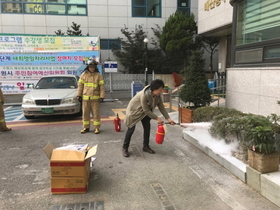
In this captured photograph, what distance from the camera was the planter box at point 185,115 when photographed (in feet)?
21.3

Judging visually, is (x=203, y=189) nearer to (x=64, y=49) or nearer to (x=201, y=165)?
(x=201, y=165)

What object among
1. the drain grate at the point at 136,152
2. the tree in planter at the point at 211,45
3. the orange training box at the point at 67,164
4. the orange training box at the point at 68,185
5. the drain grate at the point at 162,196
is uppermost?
the tree in planter at the point at 211,45

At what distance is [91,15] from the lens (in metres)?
17.8

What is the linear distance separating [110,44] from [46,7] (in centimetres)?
531

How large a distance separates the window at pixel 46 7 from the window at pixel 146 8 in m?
3.86

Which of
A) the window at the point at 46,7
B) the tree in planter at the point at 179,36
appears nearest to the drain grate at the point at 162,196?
the tree in planter at the point at 179,36

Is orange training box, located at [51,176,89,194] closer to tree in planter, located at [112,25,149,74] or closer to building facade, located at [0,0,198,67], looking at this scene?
tree in planter, located at [112,25,149,74]

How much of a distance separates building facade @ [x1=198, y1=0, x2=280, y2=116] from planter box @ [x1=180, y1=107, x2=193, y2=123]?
120cm

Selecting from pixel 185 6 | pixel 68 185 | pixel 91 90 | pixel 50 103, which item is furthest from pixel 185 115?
pixel 185 6

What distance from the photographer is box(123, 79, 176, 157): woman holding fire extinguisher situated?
163 inches

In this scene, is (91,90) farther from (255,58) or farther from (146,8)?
(146,8)

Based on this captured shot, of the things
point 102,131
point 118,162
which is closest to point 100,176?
point 118,162

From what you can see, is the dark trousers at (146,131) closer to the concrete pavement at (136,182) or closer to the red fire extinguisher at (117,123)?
the concrete pavement at (136,182)

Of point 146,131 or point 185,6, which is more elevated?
point 185,6
